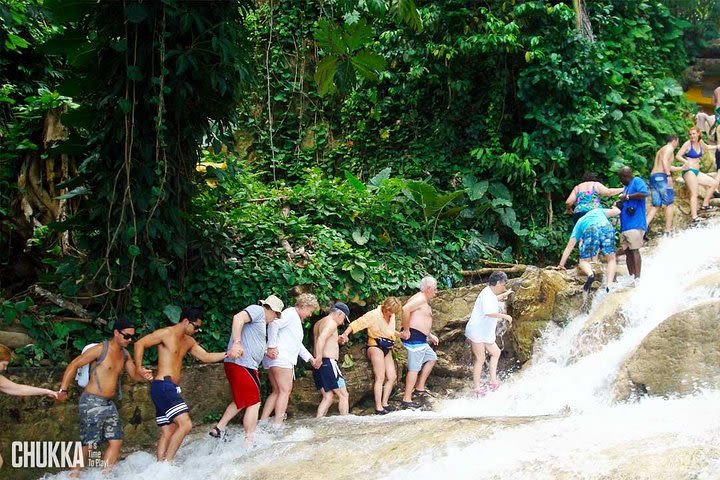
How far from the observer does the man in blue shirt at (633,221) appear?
37.1 ft

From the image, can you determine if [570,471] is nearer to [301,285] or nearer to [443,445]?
[443,445]

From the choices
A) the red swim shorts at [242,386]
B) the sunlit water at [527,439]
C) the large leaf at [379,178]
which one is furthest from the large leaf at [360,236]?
the red swim shorts at [242,386]

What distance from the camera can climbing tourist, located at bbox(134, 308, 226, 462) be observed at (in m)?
8.18

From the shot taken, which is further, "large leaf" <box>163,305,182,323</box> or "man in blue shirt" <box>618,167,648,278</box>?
"man in blue shirt" <box>618,167,648,278</box>

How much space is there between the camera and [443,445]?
7324mm

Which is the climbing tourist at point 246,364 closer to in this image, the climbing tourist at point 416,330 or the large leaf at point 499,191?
the climbing tourist at point 416,330

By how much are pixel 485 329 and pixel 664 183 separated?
196 inches

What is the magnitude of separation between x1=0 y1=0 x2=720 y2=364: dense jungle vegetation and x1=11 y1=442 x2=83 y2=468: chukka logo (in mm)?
940

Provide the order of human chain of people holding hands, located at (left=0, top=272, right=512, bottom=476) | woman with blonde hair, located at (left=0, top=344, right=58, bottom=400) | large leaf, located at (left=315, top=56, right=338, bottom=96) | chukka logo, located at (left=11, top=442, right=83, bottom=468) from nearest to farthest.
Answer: woman with blonde hair, located at (left=0, top=344, right=58, bottom=400)
human chain of people holding hands, located at (left=0, top=272, right=512, bottom=476)
chukka logo, located at (left=11, top=442, right=83, bottom=468)
large leaf, located at (left=315, top=56, right=338, bottom=96)

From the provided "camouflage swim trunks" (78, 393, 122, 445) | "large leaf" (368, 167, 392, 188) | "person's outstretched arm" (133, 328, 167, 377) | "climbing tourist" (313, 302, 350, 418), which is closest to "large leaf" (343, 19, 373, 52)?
"climbing tourist" (313, 302, 350, 418)

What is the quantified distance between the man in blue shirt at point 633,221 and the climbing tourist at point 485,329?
2.02 metres

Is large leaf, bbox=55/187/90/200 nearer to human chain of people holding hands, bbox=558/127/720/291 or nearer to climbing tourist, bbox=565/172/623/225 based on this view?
human chain of people holding hands, bbox=558/127/720/291

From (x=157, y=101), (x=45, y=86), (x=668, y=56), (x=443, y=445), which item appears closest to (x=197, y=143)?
(x=157, y=101)

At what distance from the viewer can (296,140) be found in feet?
55.4
